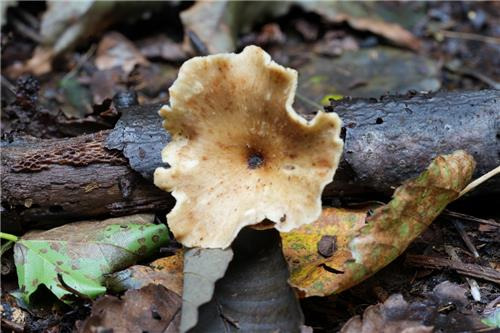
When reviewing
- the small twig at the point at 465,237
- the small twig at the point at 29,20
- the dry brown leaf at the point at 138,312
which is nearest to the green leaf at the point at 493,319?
the small twig at the point at 465,237

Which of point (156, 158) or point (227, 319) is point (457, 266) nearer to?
point (227, 319)

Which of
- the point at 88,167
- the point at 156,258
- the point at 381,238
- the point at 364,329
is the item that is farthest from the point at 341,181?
the point at 88,167

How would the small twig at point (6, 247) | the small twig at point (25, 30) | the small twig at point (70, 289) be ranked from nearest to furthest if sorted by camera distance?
1. the small twig at point (70, 289)
2. the small twig at point (6, 247)
3. the small twig at point (25, 30)

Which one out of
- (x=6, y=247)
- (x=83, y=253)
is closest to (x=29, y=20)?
(x=6, y=247)

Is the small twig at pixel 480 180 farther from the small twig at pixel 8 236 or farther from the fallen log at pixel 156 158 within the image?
the small twig at pixel 8 236

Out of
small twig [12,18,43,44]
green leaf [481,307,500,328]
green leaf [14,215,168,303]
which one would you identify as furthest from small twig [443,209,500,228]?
small twig [12,18,43,44]

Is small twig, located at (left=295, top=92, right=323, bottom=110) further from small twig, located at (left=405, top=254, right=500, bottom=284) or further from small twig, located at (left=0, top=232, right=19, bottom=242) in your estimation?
small twig, located at (left=0, top=232, right=19, bottom=242)
